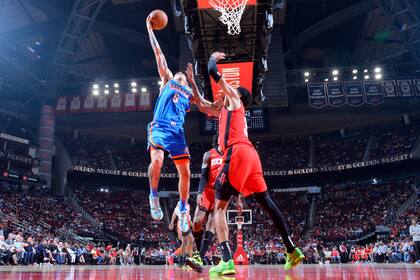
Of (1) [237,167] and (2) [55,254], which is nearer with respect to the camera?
(1) [237,167]

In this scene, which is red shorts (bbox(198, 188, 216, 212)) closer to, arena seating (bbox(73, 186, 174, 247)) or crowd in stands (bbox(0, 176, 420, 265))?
crowd in stands (bbox(0, 176, 420, 265))

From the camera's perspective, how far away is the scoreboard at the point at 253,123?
26.3 m

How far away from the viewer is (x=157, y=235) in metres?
→ 26.1

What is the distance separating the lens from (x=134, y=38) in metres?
27.8

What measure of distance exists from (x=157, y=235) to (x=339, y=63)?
20265mm

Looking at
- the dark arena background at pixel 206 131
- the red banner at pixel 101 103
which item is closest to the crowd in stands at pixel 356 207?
the dark arena background at pixel 206 131

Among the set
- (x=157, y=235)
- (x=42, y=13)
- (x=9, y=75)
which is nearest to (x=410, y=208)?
(x=157, y=235)

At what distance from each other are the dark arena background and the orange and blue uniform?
10.5m

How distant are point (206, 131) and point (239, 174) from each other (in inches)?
890

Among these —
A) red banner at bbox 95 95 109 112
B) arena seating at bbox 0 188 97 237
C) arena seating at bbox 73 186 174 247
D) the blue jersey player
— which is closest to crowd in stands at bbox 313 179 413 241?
arena seating at bbox 73 186 174 247

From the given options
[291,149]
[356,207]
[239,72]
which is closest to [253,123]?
[291,149]

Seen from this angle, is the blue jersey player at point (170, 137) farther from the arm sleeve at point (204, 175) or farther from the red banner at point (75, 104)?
the red banner at point (75, 104)

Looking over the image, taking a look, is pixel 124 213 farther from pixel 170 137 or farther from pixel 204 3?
pixel 170 137

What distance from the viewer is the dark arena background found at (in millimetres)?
21062
